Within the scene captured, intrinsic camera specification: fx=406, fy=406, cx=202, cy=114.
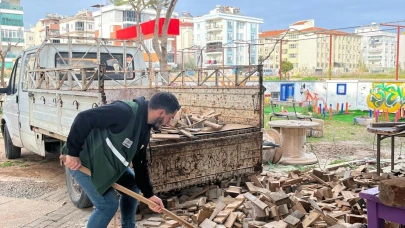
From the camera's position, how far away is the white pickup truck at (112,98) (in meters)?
5.16

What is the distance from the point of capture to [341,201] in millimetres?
5160

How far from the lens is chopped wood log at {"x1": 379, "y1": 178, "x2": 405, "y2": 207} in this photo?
7.52 feet

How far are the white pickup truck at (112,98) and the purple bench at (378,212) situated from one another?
2.82m

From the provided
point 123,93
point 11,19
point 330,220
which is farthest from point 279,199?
point 11,19

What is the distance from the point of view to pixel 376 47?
829 inches

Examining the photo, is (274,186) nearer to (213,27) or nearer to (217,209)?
(217,209)

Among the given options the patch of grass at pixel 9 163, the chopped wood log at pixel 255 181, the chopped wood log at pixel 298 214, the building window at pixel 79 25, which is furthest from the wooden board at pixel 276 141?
the building window at pixel 79 25

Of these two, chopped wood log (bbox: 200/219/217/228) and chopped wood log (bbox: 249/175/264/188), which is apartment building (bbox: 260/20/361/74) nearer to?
chopped wood log (bbox: 249/175/264/188)

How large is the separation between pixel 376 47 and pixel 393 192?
2071 cm

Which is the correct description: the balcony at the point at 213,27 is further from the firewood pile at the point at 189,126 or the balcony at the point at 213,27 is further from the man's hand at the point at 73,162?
the man's hand at the point at 73,162

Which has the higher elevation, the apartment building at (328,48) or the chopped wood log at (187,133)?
the apartment building at (328,48)

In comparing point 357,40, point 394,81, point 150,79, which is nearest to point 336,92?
point 394,81

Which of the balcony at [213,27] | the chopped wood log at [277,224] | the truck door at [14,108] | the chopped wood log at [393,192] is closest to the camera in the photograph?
the chopped wood log at [393,192]

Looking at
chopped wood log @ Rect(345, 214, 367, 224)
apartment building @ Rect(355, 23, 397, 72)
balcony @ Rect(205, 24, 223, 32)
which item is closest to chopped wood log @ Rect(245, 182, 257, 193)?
chopped wood log @ Rect(345, 214, 367, 224)
